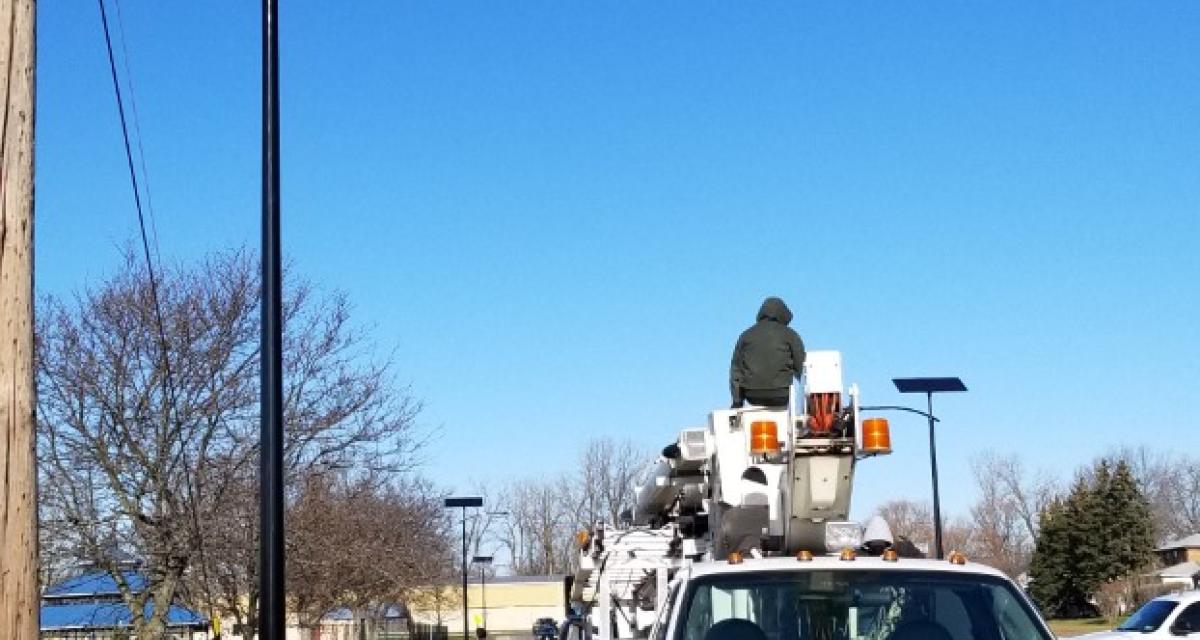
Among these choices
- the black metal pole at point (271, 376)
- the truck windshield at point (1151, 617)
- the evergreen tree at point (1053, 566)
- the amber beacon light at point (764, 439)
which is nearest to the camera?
the black metal pole at point (271, 376)

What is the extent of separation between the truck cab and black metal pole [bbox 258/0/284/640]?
2.72 m

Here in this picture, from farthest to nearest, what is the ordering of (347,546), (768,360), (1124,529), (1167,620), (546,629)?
(1124,529)
(546,629)
(347,546)
(1167,620)
(768,360)

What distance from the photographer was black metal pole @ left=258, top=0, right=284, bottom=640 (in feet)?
29.0

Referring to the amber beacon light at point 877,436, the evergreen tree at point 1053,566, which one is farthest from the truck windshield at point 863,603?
the evergreen tree at point 1053,566

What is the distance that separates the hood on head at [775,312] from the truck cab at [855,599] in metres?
4.61

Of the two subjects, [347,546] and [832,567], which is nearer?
[832,567]

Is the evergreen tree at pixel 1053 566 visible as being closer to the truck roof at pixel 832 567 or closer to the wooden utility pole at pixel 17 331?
the truck roof at pixel 832 567

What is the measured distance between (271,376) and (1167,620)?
52.0 ft

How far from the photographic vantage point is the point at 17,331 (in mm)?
4699

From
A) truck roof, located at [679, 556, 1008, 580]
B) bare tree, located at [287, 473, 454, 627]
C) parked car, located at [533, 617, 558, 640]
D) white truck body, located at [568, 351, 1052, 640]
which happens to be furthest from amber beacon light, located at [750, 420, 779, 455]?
parked car, located at [533, 617, 558, 640]

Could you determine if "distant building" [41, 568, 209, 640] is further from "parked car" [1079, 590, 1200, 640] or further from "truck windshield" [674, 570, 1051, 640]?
"truck windshield" [674, 570, 1051, 640]

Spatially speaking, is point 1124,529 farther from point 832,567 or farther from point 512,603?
point 832,567

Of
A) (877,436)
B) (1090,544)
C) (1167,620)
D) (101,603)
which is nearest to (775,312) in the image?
(877,436)

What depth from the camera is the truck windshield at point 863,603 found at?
7.01m
